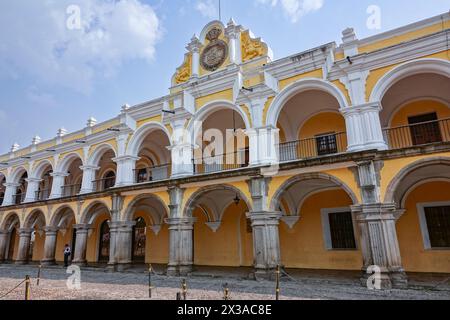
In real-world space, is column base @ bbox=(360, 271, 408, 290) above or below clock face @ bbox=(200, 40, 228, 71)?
below

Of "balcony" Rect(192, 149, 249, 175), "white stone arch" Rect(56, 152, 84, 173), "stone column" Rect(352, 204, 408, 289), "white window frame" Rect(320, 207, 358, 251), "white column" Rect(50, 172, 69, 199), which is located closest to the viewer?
"stone column" Rect(352, 204, 408, 289)

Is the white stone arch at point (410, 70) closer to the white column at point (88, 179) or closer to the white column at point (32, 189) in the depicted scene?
the white column at point (88, 179)

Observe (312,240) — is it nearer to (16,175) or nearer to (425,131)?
(425,131)

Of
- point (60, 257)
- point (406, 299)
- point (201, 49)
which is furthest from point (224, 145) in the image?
point (60, 257)

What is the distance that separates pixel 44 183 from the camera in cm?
2312

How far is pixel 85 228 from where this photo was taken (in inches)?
658

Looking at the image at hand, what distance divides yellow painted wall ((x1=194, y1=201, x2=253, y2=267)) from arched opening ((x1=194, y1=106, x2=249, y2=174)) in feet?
7.25

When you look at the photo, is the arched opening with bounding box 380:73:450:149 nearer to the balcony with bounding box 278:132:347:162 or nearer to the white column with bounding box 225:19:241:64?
the balcony with bounding box 278:132:347:162

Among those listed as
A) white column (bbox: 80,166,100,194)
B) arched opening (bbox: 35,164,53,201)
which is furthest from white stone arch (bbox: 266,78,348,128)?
arched opening (bbox: 35,164,53,201)

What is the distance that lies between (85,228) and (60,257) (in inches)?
274

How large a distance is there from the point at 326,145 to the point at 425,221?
15.2 ft

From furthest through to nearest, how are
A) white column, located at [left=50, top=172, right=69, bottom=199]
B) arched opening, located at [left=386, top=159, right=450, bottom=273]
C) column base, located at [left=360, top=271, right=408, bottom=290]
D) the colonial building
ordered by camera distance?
1. white column, located at [left=50, top=172, right=69, bottom=199]
2. arched opening, located at [left=386, top=159, right=450, bottom=273]
3. the colonial building
4. column base, located at [left=360, top=271, right=408, bottom=290]

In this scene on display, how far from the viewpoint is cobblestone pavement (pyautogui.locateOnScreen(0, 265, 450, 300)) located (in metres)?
8.16

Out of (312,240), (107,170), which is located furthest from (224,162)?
(107,170)
